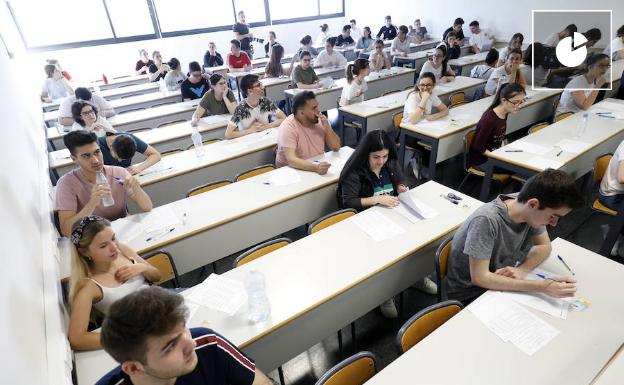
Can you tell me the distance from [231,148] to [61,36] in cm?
771

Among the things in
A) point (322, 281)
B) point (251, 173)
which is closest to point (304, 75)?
point (251, 173)

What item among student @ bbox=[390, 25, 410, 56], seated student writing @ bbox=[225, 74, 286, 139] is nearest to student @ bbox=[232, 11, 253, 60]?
student @ bbox=[390, 25, 410, 56]

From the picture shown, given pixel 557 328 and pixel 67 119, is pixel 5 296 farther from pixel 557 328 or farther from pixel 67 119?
pixel 67 119

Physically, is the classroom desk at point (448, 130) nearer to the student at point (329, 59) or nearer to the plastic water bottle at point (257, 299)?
the plastic water bottle at point (257, 299)

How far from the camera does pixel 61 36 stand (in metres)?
8.32

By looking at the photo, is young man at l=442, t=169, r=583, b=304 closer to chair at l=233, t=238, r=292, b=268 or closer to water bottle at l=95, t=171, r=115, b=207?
chair at l=233, t=238, r=292, b=268

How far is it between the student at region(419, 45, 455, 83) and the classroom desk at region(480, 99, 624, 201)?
221 centimetres

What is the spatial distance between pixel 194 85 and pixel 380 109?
2956 mm

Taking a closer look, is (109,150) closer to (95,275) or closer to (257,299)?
(95,275)

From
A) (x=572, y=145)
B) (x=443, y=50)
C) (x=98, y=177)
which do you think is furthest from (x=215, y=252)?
(x=443, y=50)

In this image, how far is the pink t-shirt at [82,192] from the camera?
2367 mm

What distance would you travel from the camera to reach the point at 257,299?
1.73m

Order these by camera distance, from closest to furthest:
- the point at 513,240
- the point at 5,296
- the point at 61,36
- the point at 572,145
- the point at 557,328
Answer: the point at 5,296 < the point at 557,328 < the point at 513,240 < the point at 572,145 < the point at 61,36

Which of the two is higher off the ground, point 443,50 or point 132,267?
point 443,50
